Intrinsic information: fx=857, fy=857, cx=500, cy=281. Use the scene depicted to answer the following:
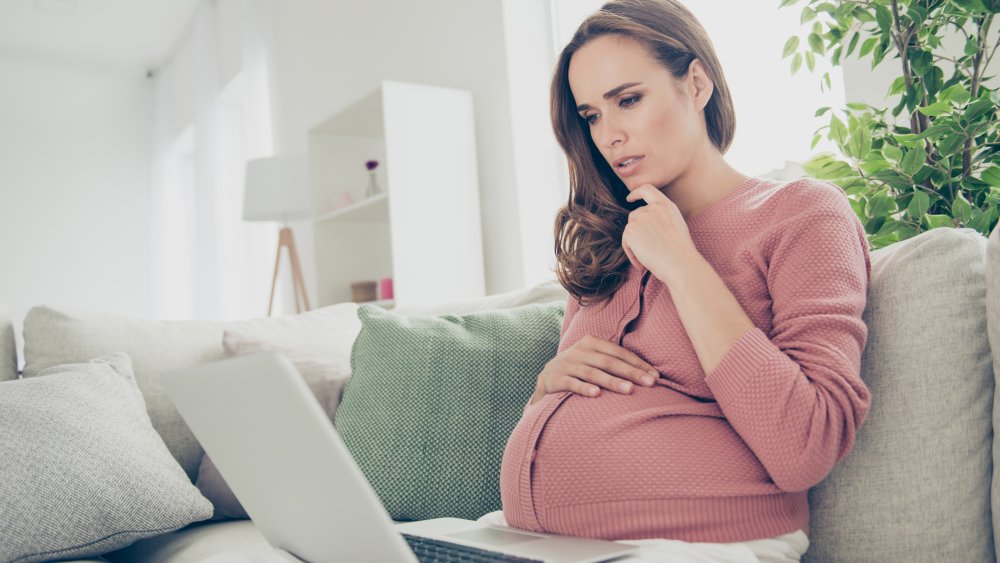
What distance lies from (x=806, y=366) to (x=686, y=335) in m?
0.18

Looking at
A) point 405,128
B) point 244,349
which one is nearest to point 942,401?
point 244,349

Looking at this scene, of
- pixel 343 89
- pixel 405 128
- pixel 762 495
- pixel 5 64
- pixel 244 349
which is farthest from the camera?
pixel 5 64

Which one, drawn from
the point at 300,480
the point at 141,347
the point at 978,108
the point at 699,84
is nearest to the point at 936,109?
the point at 978,108

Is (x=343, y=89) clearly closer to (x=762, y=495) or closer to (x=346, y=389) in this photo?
(x=346, y=389)

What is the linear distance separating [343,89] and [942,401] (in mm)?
4170

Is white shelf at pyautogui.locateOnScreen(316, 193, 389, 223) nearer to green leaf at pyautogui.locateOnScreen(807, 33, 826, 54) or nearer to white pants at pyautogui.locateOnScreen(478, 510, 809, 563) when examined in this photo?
green leaf at pyautogui.locateOnScreen(807, 33, 826, 54)

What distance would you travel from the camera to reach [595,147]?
4.73ft

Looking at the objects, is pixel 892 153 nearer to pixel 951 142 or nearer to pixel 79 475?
pixel 951 142

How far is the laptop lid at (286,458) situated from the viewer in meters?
0.74

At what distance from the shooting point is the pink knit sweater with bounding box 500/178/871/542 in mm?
963

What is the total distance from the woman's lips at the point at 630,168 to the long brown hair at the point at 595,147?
115mm

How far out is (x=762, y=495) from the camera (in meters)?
1.00

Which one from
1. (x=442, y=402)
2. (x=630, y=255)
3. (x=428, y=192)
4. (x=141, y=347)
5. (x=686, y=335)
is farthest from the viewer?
(x=428, y=192)

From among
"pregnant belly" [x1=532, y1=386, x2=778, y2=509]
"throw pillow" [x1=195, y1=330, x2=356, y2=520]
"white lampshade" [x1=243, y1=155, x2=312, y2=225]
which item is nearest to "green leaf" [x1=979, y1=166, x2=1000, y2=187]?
"pregnant belly" [x1=532, y1=386, x2=778, y2=509]
